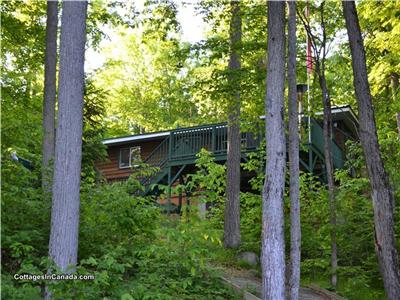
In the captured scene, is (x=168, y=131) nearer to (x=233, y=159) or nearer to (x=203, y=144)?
(x=203, y=144)

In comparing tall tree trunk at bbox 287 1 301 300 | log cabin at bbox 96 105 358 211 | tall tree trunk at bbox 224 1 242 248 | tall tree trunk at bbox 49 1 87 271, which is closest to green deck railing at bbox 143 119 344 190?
log cabin at bbox 96 105 358 211

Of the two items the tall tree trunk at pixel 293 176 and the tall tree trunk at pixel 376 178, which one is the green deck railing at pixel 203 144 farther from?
the tall tree trunk at pixel 376 178

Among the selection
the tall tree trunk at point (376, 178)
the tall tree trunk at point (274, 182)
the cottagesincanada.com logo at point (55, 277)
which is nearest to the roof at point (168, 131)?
the tall tree trunk at point (376, 178)

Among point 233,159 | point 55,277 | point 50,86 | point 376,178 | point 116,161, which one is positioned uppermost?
point 50,86

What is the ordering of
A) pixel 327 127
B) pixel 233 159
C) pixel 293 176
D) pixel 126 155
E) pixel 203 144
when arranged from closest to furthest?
pixel 293 176, pixel 327 127, pixel 233 159, pixel 203 144, pixel 126 155

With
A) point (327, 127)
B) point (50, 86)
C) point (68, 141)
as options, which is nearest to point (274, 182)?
point (68, 141)

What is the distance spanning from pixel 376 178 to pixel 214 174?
3.42 metres

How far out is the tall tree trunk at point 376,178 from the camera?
27.3 feet

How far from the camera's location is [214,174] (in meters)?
10.6

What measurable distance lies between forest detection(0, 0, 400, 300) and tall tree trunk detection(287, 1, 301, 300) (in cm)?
3

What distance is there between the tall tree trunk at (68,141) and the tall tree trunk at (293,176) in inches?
166

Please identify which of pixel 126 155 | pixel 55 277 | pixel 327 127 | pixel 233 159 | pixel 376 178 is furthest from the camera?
pixel 126 155

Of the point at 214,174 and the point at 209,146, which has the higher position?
the point at 209,146

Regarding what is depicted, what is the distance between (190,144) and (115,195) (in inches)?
500
